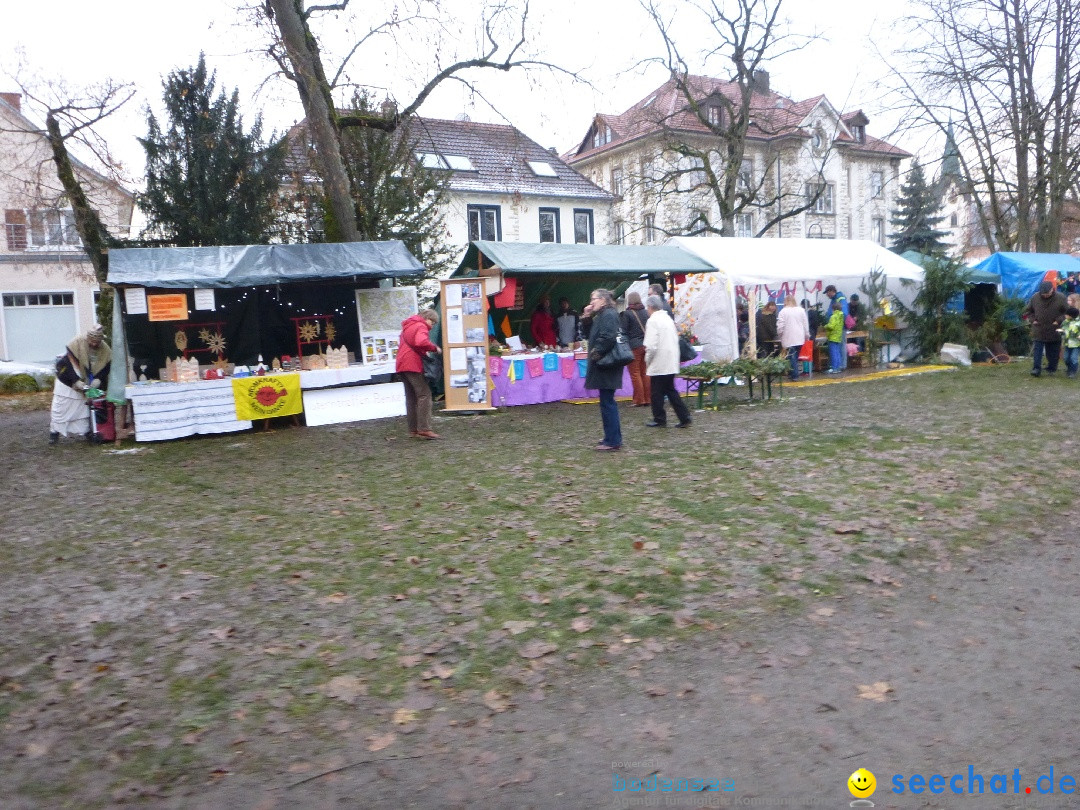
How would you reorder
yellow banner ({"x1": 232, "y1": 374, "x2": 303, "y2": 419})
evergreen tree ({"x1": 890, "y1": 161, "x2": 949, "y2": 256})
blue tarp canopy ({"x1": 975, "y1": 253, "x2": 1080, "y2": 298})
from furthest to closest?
evergreen tree ({"x1": 890, "y1": 161, "x2": 949, "y2": 256}), blue tarp canopy ({"x1": 975, "y1": 253, "x2": 1080, "y2": 298}), yellow banner ({"x1": 232, "y1": 374, "x2": 303, "y2": 419})

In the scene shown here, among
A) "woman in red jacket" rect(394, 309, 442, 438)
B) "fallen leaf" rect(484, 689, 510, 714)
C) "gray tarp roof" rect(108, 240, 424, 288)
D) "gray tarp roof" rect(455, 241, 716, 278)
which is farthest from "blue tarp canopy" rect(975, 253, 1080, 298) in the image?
"fallen leaf" rect(484, 689, 510, 714)

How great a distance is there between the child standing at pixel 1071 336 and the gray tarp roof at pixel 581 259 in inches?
254

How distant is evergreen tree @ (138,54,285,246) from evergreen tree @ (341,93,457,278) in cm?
198

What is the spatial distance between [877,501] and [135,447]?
9.72m

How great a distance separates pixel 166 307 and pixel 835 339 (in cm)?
1373

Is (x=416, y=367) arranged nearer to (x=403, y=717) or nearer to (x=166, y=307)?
(x=166, y=307)

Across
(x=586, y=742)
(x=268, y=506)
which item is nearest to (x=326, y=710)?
(x=586, y=742)

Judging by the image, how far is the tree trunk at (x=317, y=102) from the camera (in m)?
14.7

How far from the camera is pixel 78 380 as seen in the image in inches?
492

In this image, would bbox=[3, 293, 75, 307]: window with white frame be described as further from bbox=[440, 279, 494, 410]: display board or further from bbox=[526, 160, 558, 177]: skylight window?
bbox=[440, 279, 494, 410]: display board

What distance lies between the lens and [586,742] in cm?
347

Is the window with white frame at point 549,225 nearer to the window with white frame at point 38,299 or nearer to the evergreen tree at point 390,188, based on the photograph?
the evergreen tree at point 390,188

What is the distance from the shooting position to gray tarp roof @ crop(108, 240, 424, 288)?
1238cm

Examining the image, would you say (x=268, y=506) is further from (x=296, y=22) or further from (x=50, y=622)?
(x=296, y=22)
